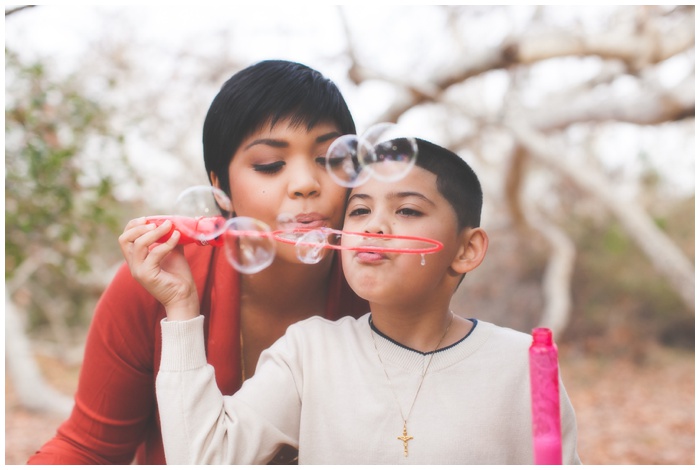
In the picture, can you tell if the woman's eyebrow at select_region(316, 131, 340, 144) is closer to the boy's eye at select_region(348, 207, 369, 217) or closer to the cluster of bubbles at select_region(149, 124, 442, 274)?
the cluster of bubbles at select_region(149, 124, 442, 274)

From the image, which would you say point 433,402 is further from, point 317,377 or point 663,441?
point 663,441

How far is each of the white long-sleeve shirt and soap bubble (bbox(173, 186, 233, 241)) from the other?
19cm

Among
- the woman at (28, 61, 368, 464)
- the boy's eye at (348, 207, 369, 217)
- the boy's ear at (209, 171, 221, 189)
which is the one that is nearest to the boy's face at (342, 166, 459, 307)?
the boy's eye at (348, 207, 369, 217)

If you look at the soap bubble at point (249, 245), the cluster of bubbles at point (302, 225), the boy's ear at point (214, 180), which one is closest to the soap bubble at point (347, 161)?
the cluster of bubbles at point (302, 225)

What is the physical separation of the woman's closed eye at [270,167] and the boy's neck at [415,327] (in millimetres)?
398

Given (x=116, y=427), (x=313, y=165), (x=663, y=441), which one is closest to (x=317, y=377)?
(x=313, y=165)

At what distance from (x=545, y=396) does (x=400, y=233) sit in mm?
451

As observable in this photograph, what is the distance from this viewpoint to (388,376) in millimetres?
1507

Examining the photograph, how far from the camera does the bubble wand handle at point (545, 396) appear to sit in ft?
3.88

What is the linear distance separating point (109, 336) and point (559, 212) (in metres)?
7.91

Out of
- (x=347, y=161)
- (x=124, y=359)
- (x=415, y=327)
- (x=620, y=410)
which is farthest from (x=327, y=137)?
(x=620, y=410)

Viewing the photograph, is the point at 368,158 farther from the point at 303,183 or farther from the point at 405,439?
the point at 405,439

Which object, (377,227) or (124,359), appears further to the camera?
(124,359)

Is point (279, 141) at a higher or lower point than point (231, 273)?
higher
